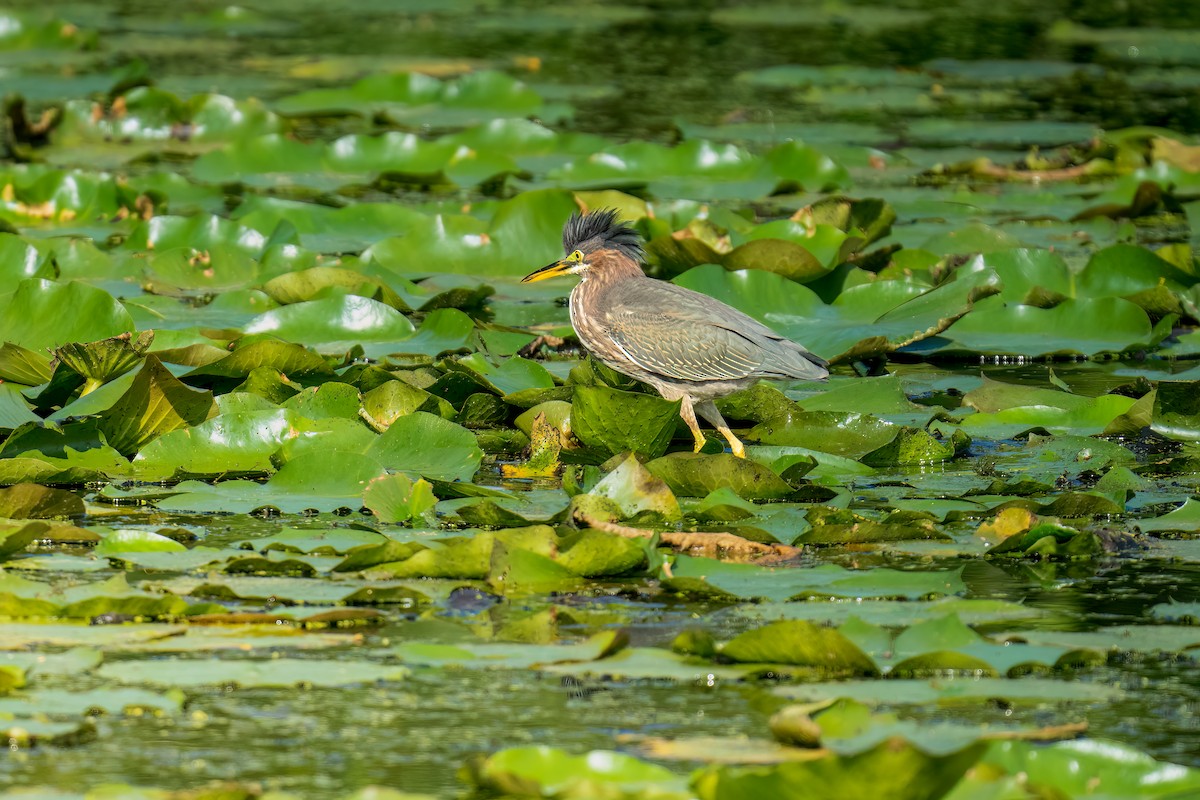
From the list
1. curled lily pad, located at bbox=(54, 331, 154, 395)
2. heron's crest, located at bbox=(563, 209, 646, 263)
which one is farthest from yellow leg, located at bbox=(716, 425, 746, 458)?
curled lily pad, located at bbox=(54, 331, 154, 395)

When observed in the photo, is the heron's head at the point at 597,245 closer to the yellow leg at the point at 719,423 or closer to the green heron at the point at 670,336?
the green heron at the point at 670,336

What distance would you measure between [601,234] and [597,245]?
5 centimetres

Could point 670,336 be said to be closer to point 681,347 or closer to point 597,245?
point 681,347

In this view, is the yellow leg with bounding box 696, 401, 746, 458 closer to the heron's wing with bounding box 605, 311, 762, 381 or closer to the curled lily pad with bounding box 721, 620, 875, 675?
the heron's wing with bounding box 605, 311, 762, 381

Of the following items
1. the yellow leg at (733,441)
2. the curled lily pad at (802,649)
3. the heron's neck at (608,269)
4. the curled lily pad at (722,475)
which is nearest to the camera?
the curled lily pad at (802,649)

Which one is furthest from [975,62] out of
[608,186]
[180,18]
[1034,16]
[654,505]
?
[654,505]

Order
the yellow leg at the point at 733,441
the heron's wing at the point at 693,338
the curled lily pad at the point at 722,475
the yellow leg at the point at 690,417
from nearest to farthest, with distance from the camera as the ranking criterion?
the curled lily pad at the point at 722,475, the yellow leg at the point at 733,441, the heron's wing at the point at 693,338, the yellow leg at the point at 690,417

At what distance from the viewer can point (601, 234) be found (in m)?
6.51

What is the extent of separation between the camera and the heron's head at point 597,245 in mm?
6488

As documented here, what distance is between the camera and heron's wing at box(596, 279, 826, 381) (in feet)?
19.2

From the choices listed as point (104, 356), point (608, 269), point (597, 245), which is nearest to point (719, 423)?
point (608, 269)

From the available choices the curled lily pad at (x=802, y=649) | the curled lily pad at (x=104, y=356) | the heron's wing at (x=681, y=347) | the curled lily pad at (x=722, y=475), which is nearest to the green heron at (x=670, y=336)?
the heron's wing at (x=681, y=347)

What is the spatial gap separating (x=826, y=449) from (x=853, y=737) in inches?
96.3

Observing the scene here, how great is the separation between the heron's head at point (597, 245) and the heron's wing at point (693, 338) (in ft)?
0.89
